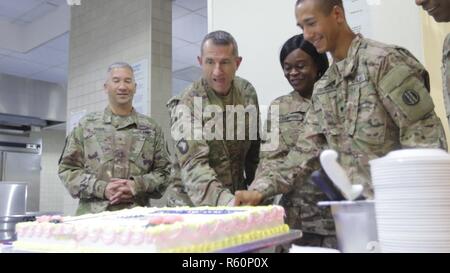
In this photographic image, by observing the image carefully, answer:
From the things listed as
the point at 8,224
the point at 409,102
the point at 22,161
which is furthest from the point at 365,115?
the point at 22,161

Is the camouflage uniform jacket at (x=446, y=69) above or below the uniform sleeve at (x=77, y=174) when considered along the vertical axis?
above

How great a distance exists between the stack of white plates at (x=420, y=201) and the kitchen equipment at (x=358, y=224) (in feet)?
0.27

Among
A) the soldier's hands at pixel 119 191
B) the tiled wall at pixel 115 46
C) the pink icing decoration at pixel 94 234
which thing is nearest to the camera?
the pink icing decoration at pixel 94 234

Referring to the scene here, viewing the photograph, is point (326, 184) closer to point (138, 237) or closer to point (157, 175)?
point (138, 237)

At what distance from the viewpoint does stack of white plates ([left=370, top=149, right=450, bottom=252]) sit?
2.16 ft

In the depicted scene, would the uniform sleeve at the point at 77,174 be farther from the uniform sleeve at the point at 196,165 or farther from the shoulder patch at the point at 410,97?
the shoulder patch at the point at 410,97

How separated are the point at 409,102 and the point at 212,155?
2.93ft

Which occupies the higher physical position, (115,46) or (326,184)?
(115,46)

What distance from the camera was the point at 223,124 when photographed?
184 centimetres

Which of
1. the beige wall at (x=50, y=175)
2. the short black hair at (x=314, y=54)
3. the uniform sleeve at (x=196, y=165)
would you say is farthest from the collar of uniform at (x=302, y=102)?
the beige wall at (x=50, y=175)

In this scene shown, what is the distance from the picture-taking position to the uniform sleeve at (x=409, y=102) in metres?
1.14

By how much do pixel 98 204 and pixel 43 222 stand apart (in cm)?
128
